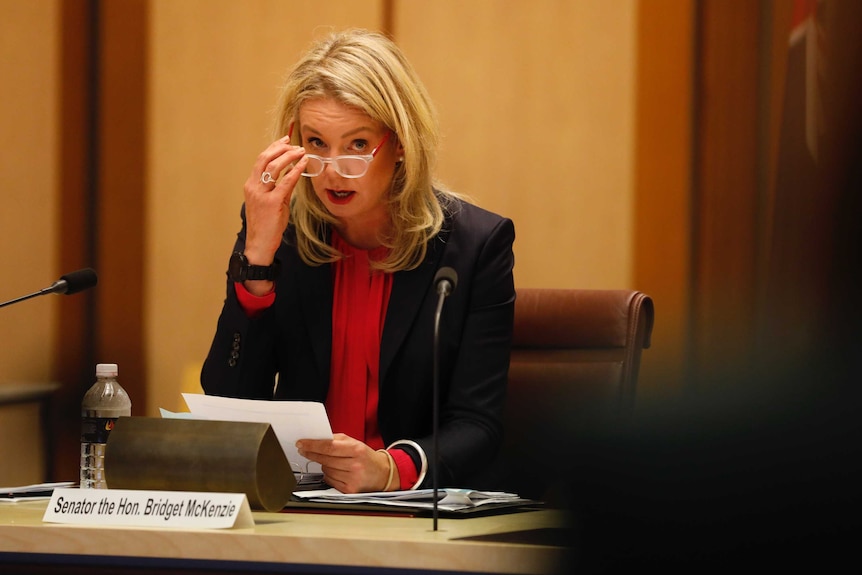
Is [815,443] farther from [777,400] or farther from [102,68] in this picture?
[102,68]

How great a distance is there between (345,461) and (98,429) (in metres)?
0.45

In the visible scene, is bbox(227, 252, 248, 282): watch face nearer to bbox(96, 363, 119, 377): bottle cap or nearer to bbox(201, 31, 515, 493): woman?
bbox(201, 31, 515, 493): woman

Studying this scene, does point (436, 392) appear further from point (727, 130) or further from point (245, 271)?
point (727, 130)

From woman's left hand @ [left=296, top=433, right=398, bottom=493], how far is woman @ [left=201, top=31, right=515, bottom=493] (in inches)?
11.4

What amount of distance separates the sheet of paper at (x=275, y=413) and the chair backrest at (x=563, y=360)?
78 cm

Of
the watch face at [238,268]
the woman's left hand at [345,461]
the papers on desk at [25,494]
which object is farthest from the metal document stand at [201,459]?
the watch face at [238,268]

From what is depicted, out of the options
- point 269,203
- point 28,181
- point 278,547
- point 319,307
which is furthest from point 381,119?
point 28,181

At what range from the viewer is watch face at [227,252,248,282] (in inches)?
75.9

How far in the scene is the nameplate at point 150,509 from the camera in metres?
1.24

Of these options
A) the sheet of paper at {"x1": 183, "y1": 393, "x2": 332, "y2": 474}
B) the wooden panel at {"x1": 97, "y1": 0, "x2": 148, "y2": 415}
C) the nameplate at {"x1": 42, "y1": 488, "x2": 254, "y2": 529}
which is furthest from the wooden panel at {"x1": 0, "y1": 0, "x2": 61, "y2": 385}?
the nameplate at {"x1": 42, "y1": 488, "x2": 254, "y2": 529}

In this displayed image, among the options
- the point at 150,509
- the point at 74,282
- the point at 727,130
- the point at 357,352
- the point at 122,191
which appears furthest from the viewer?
the point at 122,191

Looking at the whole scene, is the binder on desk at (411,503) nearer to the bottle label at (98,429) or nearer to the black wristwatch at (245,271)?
the bottle label at (98,429)

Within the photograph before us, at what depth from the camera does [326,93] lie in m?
2.00

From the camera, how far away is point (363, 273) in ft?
6.89
